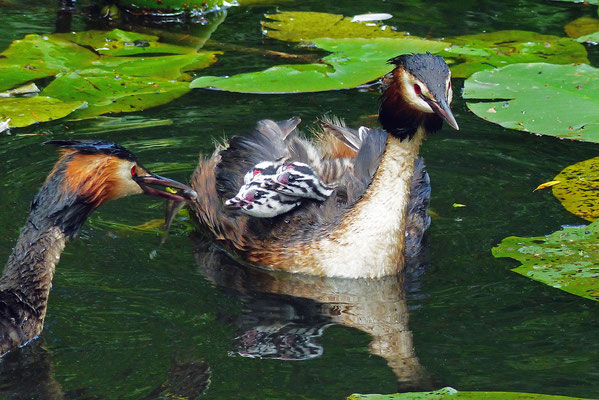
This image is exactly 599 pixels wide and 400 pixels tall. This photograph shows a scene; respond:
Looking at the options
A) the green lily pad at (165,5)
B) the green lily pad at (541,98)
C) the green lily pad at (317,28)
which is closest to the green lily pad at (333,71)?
the green lily pad at (317,28)

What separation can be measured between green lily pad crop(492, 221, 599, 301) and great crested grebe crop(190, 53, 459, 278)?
0.73 m

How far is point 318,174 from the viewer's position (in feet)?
22.7

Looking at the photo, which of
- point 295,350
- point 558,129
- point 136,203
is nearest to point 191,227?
point 136,203

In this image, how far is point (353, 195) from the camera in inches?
264

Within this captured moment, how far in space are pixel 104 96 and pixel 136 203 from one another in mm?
1508

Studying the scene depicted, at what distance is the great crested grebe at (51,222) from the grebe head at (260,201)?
84 cm

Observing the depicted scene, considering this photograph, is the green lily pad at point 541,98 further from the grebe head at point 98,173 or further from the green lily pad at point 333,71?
the grebe head at point 98,173

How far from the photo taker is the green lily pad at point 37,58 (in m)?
8.76

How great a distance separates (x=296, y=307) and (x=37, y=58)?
4338 mm

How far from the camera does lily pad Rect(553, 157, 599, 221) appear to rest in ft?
22.4

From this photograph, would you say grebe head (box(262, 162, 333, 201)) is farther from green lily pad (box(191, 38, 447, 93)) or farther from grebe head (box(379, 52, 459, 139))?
green lily pad (box(191, 38, 447, 93))

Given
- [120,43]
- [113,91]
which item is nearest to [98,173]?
[113,91]

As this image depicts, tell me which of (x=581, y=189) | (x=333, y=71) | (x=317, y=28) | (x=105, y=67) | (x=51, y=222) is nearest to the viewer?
(x=51, y=222)

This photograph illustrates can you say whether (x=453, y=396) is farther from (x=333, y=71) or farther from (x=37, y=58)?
(x=37, y=58)
